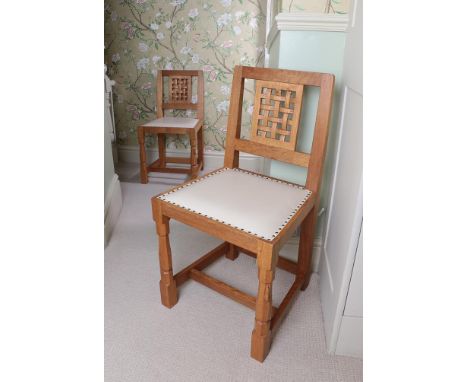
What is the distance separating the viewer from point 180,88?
2.77 metres

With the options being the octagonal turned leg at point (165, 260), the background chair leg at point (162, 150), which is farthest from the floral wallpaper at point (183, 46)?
the octagonal turned leg at point (165, 260)

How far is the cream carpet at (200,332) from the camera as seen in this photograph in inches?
44.9

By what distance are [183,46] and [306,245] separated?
6.93 ft

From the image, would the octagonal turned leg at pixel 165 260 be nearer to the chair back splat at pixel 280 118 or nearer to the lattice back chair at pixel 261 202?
the lattice back chair at pixel 261 202

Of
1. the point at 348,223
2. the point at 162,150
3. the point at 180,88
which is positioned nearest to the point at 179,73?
the point at 180,88

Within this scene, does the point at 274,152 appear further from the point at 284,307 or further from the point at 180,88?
the point at 180,88

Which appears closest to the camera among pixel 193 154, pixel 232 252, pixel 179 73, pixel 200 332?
pixel 200 332

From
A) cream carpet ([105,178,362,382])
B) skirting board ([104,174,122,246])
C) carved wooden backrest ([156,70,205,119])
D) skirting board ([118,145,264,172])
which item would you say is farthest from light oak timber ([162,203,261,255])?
skirting board ([118,145,264,172])

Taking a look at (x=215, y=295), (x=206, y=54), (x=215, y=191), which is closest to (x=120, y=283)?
(x=215, y=295)

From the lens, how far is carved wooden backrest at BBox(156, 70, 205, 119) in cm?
272

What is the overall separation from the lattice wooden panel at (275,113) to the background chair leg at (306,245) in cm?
29

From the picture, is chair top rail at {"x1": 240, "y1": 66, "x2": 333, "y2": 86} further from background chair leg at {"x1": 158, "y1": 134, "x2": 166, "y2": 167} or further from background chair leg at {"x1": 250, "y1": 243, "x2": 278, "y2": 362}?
background chair leg at {"x1": 158, "y1": 134, "x2": 166, "y2": 167}
